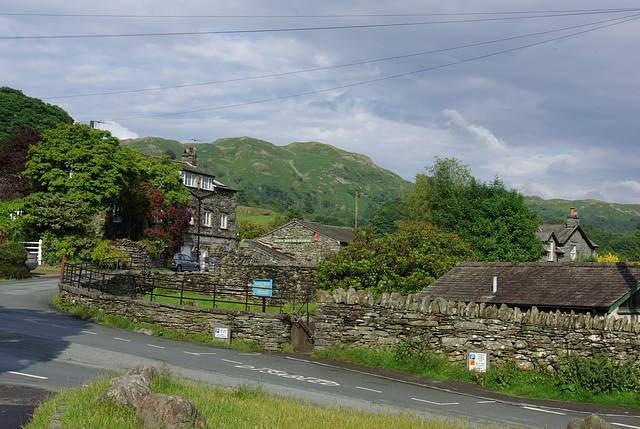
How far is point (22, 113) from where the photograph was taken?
6719 cm

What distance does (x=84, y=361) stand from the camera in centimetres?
1413

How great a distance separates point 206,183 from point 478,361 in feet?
148

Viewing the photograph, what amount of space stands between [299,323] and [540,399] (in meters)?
9.23

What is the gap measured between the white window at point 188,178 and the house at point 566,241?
37.4 metres

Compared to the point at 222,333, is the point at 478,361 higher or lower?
higher

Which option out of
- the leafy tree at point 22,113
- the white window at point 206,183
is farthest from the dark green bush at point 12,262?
the leafy tree at point 22,113

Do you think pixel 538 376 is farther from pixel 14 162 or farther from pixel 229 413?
pixel 14 162

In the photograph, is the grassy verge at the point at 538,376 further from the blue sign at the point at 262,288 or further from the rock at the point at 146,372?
the rock at the point at 146,372

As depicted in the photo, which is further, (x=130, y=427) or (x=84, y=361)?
(x=84, y=361)

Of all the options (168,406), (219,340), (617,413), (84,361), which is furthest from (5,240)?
(617,413)

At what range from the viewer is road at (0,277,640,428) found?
11.5 m

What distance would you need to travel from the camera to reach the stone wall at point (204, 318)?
19859 millimetres

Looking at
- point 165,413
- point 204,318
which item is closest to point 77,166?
point 204,318

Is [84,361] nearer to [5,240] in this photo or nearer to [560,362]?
[560,362]
